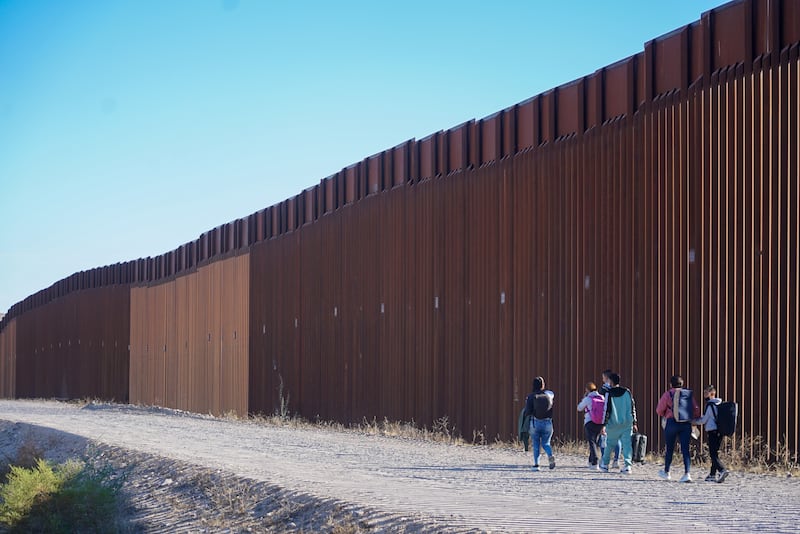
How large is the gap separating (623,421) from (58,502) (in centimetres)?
776

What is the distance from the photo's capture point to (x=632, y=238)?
1788 cm

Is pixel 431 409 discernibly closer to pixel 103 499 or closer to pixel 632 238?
pixel 632 238

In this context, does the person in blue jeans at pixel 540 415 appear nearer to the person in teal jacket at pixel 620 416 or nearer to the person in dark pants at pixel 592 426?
the person in dark pants at pixel 592 426

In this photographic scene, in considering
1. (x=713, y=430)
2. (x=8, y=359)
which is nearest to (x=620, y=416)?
(x=713, y=430)

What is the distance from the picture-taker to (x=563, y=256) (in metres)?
19.7

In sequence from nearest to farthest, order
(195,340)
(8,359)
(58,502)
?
1. (58,502)
2. (195,340)
3. (8,359)

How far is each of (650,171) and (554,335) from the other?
3.73 m

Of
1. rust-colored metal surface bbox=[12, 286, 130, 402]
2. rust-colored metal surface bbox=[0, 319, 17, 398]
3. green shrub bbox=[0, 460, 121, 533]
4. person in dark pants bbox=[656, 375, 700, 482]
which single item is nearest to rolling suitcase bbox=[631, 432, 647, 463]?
person in dark pants bbox=[656, 375, 700, 482]

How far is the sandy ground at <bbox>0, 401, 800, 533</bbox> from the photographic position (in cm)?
966

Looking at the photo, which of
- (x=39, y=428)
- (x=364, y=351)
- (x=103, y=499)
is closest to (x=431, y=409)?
(x=364, y=351)

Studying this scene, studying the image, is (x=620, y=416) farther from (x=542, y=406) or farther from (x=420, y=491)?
(x=420, y=491)

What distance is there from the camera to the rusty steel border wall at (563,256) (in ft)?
50.5

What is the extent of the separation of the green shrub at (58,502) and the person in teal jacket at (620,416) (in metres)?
6.67

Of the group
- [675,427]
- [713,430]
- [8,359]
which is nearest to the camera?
[713,430]
